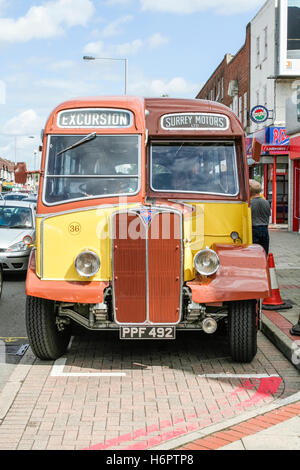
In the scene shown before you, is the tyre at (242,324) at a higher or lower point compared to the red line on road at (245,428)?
higher

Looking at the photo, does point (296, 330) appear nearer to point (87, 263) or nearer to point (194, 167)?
point (194, 167)

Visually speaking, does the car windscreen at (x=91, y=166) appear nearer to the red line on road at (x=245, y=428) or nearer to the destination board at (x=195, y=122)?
the destination board at (x=195, y=122)

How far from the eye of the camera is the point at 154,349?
7637 millimetres

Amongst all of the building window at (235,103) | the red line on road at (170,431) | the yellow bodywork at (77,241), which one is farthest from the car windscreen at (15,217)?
the building window at (235,103)

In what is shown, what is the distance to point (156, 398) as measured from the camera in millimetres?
5812

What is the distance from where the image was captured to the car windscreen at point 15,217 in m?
15.3

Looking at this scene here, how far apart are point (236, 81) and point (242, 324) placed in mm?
34859

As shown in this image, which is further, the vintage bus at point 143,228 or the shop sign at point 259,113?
the shop sign at point 259,113

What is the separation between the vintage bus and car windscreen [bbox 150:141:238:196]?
1 cm

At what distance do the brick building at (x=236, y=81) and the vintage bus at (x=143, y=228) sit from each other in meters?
29.7

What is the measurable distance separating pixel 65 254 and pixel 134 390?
1619mm

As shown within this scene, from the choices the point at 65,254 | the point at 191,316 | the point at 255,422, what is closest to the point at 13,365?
the point at 65,254

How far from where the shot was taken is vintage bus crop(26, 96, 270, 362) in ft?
21.2

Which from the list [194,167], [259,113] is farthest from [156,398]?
[259,113]
